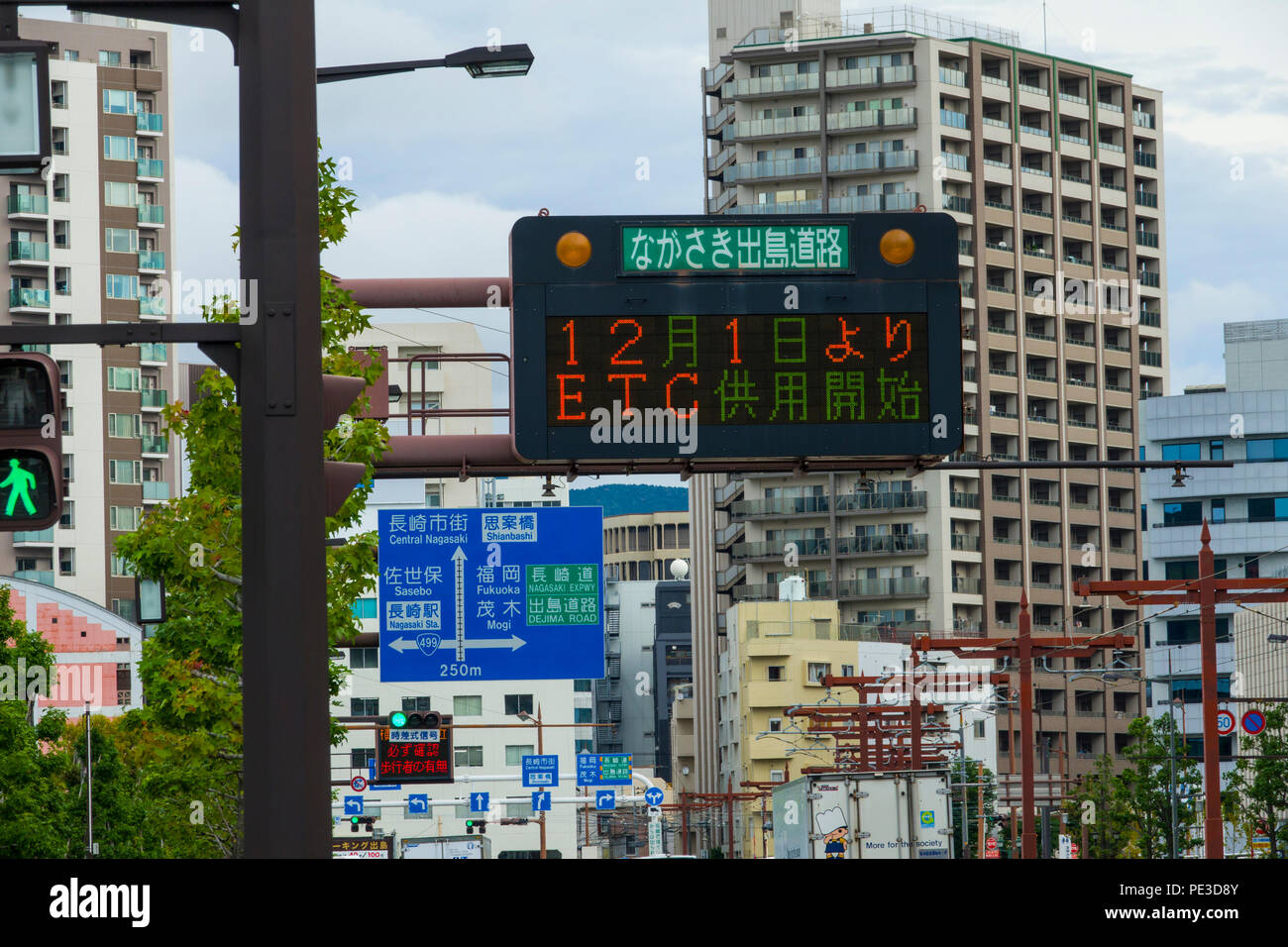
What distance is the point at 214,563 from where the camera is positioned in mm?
29297

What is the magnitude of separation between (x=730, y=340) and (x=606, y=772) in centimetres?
5064

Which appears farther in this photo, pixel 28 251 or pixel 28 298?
pixel 28 251

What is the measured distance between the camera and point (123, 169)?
4503 inches

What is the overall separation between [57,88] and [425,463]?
99423mm

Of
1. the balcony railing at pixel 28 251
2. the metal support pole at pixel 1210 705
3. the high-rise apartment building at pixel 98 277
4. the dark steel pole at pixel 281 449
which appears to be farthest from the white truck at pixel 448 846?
the dark steel pole at pixel 281 449

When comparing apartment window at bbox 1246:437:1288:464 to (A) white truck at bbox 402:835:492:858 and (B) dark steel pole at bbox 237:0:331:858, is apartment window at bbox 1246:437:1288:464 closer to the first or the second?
(A) white truck at bbox 402:835:492:858

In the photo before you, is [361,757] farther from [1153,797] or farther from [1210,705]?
[1210,705]

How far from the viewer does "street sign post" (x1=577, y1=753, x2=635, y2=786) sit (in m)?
64.6

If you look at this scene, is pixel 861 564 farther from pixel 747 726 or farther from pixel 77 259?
pixel 77 259

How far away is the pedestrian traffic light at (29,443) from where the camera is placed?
10.7 meters

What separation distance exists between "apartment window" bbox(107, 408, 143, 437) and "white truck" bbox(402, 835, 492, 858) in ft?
104

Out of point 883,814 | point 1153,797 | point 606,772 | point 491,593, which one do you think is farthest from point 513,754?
point 491,593

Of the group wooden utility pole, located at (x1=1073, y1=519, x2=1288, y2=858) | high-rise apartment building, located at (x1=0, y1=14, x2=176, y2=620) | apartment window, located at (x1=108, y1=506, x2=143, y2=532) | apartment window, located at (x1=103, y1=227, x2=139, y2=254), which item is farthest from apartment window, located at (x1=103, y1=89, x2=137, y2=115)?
wooden utility pole, located at (x1=1073, y1=519, x2=1288, y2=858)
